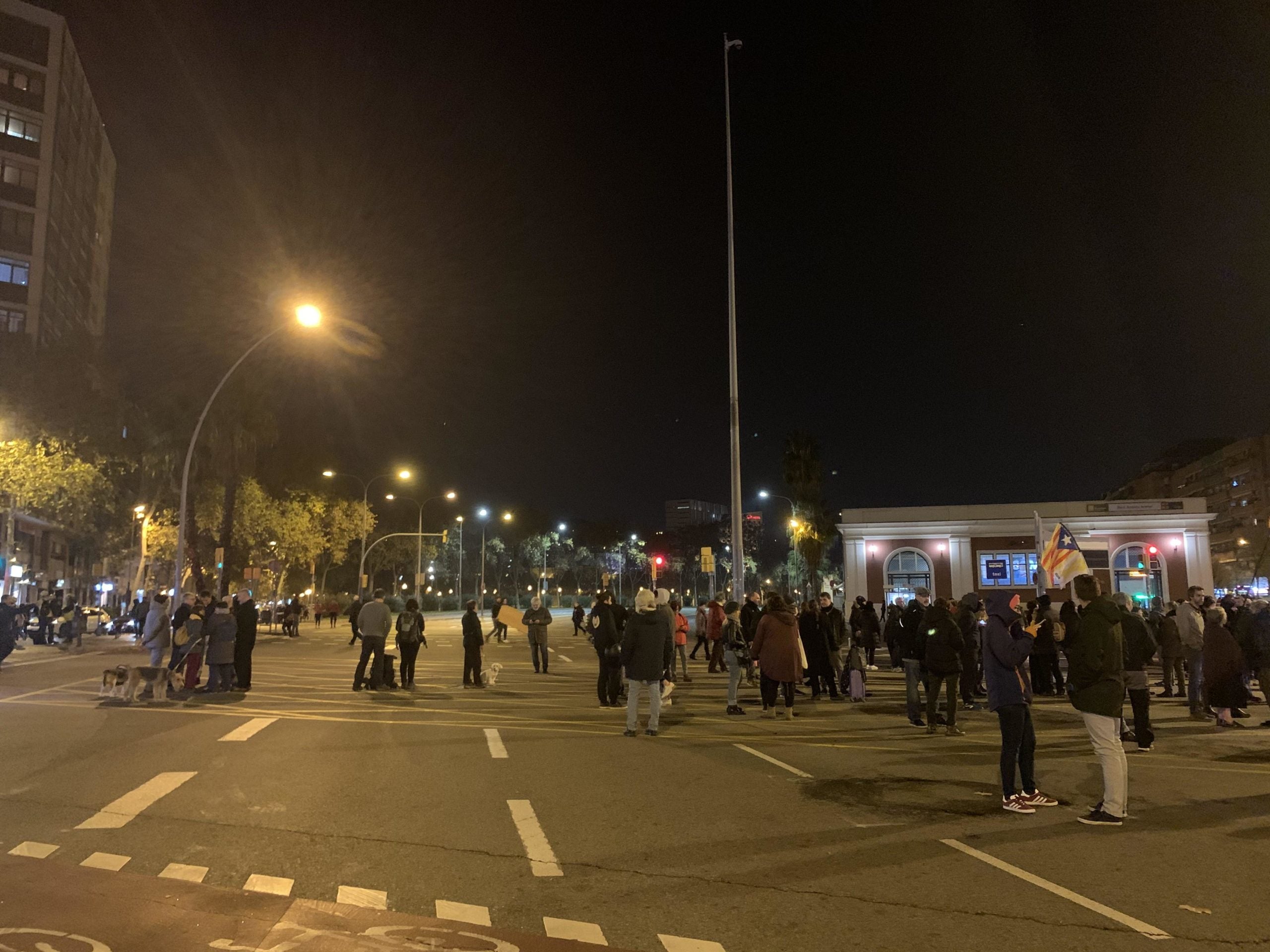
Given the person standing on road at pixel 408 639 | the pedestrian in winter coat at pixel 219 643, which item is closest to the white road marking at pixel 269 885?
the pedestrian in winter coat at pixel 219 643

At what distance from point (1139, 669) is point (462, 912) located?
30.8ft

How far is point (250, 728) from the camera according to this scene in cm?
1156

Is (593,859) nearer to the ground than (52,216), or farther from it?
nearer to the ground

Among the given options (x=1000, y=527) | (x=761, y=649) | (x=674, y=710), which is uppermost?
(x=1000, y=527)

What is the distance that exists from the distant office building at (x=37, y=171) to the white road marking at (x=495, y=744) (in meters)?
60.5

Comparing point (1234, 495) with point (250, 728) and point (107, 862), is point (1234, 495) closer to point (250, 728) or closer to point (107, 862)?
point (250, 728)

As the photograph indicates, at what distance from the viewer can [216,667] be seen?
50.8 feet

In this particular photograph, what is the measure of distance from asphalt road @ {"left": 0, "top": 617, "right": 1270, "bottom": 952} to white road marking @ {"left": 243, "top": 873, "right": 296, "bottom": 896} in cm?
4

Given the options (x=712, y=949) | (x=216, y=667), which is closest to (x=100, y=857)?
(x=712, y=949)

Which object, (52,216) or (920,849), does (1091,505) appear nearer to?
(920,849)

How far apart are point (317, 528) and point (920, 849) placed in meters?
50.0

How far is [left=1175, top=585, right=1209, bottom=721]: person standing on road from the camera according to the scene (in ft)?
43.9

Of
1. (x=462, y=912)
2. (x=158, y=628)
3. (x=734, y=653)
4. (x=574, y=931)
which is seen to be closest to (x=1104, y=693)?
(x=574, y=931)

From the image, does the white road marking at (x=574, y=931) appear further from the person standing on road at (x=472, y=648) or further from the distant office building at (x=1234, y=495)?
the distant office building at (x=1234, y=495)
